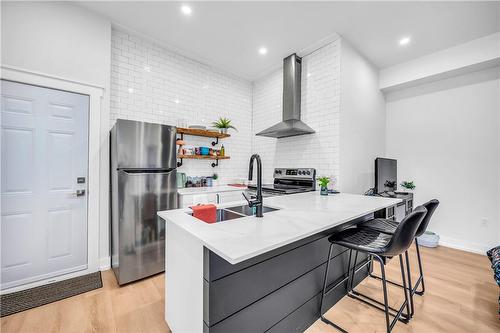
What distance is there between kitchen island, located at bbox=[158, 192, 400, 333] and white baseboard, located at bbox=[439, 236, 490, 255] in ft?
9.48

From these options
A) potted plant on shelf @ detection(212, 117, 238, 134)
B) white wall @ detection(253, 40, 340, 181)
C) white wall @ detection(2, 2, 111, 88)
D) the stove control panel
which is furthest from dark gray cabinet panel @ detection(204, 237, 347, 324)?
white wall @ detection(2, 2, 111, 88)

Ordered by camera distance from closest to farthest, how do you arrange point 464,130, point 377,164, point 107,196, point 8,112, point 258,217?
point 258,217
point 8,112
point 107,196
point 377,164
point 464,130

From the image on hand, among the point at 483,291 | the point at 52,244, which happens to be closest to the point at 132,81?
the point at 52,244

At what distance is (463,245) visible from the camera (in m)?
3.26

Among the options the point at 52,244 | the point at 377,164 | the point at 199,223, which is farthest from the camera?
the point at 377,164

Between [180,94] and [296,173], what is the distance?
7.71 feet

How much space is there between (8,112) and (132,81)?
1357 mm

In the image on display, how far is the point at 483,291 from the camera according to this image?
2.15m

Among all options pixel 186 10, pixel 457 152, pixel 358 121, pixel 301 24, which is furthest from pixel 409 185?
pixel 186 10

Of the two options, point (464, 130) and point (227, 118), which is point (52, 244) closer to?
point (227, 118)

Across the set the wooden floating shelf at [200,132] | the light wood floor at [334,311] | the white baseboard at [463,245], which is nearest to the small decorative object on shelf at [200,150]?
the wooden floating shelf at [200,132]

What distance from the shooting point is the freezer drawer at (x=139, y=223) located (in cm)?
227

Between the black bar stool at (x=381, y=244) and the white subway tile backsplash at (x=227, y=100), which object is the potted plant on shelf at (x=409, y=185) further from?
the black bar stool at (x=381, y=244)

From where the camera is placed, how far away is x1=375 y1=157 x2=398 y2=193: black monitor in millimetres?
2965
